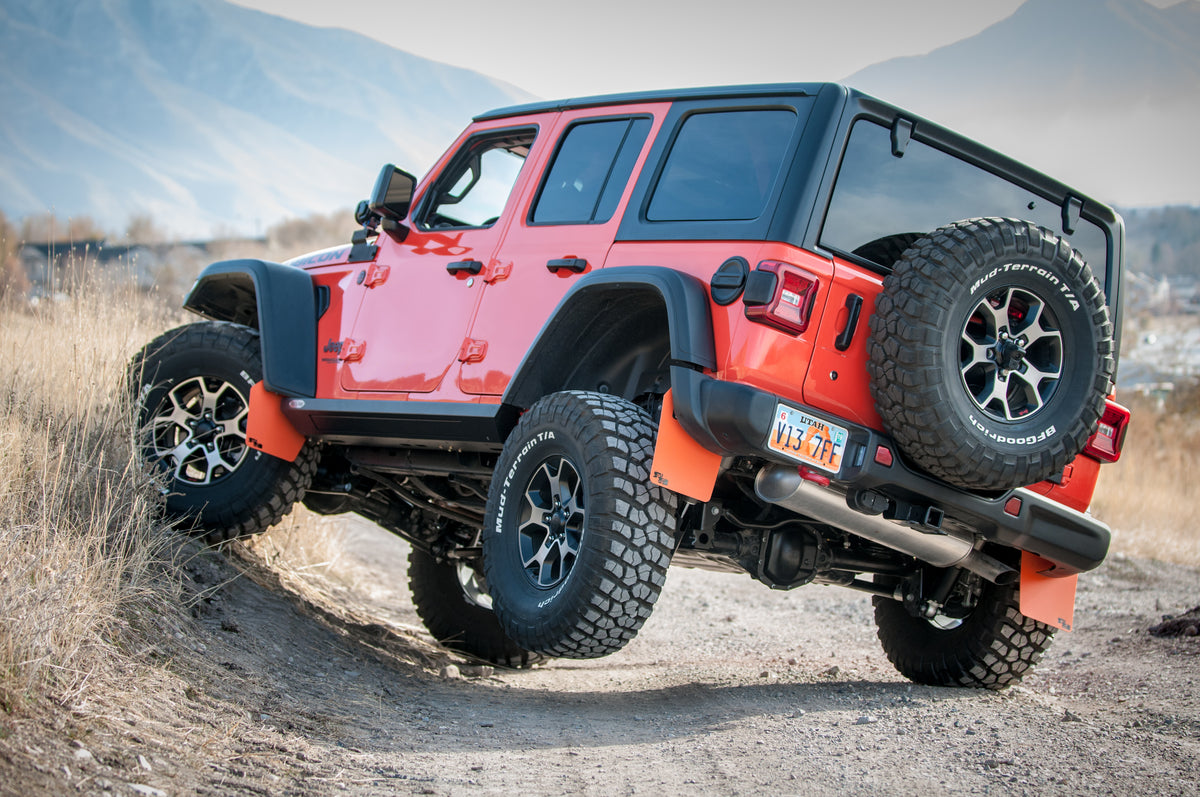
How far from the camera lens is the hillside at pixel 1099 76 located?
32.1 meters

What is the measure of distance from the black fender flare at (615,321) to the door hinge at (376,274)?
1277 mm

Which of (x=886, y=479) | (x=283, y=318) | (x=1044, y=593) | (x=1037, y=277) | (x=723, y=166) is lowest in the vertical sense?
(x=1044, y=593)

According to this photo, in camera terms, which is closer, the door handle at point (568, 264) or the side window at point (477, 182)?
the door handle at point (568, 264)

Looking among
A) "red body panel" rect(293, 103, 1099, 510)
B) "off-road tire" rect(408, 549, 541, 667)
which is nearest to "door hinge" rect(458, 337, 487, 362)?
"red body panel" rect(293, 103, 1099, 510)

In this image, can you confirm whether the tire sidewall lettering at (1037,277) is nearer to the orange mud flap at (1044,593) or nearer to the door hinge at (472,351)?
the orange mud flap at (1044,593)

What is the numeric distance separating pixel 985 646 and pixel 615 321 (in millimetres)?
2122

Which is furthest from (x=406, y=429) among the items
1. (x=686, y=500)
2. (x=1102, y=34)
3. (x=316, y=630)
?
(x=1102, y=34)

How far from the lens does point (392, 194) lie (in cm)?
518

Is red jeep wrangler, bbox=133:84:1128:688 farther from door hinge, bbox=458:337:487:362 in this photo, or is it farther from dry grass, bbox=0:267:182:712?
dry grass, bbox=0:267:182:712

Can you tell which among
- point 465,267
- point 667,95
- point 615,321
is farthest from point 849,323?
point 465,267

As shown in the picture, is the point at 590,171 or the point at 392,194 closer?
the point at 590,171

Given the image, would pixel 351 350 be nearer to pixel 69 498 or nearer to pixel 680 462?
pixel 69 498

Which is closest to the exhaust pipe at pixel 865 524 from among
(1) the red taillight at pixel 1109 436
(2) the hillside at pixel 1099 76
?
(1) the red taillight at pixel 1109 436

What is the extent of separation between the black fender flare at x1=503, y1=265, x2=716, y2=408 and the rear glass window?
524 millimetres
